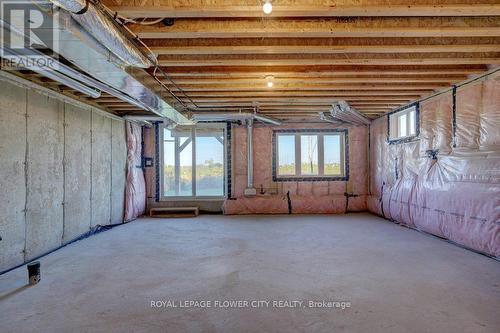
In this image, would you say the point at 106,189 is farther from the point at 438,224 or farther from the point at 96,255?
the point at 438,224

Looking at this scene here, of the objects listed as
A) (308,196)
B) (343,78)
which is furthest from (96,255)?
(308,196)

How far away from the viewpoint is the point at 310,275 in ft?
8.95

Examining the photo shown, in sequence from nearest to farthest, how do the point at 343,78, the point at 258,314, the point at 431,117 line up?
the point at 258,314, the point at 343,78, the point at 431,117

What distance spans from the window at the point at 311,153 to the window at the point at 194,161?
1.48 metres

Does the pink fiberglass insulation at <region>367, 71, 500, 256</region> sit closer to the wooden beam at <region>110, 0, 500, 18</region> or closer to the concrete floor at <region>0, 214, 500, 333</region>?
the concrete floor at <region>0, 214, 500, 333</region>

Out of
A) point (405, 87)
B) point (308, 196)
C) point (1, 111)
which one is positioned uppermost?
point (405, 87)

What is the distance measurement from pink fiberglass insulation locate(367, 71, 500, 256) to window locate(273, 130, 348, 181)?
1517mm

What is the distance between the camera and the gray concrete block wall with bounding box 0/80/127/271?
9.89 ft

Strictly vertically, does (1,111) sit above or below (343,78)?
below

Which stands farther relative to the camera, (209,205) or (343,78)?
(209,205)

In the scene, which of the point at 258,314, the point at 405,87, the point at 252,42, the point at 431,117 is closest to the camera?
the point at 258,314

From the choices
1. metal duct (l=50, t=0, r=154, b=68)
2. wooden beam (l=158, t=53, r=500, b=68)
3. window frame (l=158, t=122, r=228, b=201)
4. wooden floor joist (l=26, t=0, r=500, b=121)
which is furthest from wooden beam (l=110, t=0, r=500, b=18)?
window frame (l=158, t=122, r=228, b=201)

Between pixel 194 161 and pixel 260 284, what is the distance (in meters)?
4.51

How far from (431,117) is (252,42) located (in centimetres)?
339
